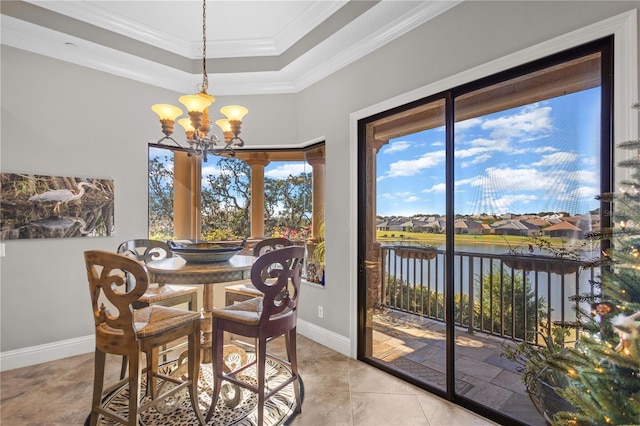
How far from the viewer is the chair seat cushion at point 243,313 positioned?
6.38 ft

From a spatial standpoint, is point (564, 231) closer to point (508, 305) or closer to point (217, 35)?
point (508, 305)

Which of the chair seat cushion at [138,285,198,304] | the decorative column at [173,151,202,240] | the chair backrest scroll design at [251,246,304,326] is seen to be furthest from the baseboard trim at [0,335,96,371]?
the chair backrest scroll design at [251,246,304,326]

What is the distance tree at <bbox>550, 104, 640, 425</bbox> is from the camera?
1.03m

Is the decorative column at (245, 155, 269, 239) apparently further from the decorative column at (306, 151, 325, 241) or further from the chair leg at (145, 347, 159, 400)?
the chair leg at (145, 347, 159, 400)

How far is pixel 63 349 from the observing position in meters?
3.00

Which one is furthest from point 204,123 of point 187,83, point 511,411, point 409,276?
point 511,411

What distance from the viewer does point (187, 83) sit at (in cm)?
373

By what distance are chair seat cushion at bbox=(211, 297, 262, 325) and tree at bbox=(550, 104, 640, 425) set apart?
1573 millimetres

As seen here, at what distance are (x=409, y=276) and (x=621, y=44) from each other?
1.93 metres

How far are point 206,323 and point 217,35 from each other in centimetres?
286

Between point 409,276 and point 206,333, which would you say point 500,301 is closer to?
point 409,276

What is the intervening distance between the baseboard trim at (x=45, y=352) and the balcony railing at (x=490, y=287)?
3049 millimetres

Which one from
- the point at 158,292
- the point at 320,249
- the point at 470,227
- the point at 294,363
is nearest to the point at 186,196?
the point at 158,292

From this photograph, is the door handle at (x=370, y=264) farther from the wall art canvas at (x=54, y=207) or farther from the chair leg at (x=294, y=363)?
the wall art canvas at (x=54, y=207)
